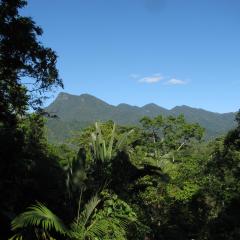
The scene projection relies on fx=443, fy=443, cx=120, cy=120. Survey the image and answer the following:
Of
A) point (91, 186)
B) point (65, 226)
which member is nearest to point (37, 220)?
point (65, 226)

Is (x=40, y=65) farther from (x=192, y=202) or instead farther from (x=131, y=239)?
(x=192, y=202)

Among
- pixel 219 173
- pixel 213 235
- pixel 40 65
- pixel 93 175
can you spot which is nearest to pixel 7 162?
pixel 93 175

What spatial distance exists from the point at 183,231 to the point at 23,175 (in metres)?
13.6

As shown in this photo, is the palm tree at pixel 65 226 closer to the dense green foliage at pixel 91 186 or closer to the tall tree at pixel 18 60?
the dense green foliage at pixel 91 186

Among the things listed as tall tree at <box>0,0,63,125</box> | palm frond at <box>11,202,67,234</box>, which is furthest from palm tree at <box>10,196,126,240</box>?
tall tree at <box>0,0,63,125</box>

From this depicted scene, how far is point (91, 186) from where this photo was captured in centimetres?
838

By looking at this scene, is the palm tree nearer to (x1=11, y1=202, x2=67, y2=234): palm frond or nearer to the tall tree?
(x1=11, y1=202, x2=67, y2=234): palm frond

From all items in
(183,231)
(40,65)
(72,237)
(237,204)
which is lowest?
(183,231)

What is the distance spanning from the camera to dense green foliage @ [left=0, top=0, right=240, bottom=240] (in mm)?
6367

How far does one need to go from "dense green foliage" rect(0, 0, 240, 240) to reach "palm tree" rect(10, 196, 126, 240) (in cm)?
1

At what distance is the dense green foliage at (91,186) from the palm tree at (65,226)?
0.01m

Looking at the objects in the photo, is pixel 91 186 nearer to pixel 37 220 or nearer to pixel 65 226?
pixel 65 226

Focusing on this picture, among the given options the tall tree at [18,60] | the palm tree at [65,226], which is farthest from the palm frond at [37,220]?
the tall tree at [18,60]

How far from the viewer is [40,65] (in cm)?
1275
